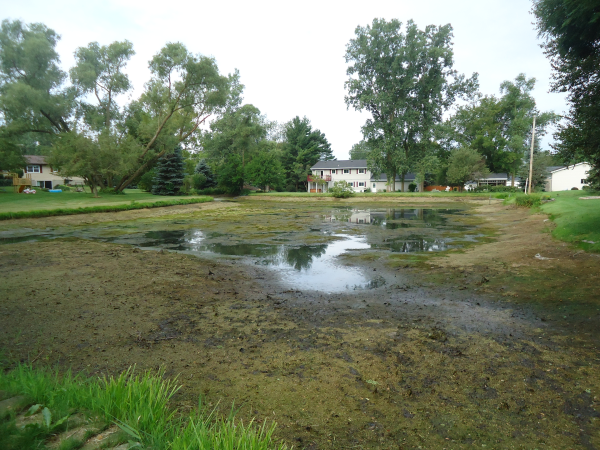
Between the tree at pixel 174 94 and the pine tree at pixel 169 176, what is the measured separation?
4.66 meters

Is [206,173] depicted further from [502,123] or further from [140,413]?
[140,413]

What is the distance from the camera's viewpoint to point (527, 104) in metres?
66.4

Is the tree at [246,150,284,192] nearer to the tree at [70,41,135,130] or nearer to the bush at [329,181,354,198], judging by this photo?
the bush at [329,181,354,198]

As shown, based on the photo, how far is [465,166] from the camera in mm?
58094

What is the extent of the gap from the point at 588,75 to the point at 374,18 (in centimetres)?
4947

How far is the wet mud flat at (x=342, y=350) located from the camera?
133 inches

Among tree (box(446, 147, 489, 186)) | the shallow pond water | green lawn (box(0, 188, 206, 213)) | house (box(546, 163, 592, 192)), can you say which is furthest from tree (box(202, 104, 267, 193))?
house (box(546, 163, 592, 192))

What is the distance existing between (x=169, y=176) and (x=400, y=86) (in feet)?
115

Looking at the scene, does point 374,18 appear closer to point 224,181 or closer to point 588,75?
point 224,181

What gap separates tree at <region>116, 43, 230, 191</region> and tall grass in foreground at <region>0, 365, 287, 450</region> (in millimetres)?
43372

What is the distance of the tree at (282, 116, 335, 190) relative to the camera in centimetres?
7656

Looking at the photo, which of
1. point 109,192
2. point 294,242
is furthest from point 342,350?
point 109,192

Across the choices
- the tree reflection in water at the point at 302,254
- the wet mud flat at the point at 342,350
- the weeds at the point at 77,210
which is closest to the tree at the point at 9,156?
the weeds at the point at 77,210

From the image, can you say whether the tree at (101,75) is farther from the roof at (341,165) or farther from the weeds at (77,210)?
the roof at (341,165)
